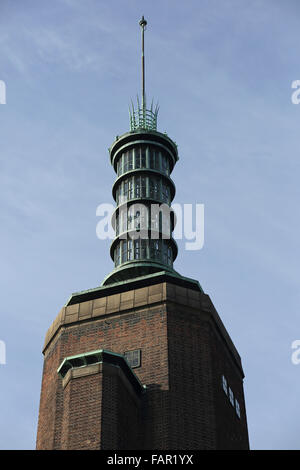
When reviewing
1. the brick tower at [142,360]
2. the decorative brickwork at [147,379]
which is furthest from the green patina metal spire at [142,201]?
the decorative brickwork at [147,379]

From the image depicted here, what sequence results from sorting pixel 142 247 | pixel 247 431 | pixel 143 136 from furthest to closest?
pixel 143 136
pixel 142 247
pixel 247 431

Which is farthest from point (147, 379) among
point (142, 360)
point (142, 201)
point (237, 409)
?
point (142, 201)

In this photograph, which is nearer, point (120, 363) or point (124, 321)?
point (120, 363)

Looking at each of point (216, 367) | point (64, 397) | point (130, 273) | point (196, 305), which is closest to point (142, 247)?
point (130, 273)

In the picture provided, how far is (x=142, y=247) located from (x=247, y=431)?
10.3 metres

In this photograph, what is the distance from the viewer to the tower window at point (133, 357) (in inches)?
1457

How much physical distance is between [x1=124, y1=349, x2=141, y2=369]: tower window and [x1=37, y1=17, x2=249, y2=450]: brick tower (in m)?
0.05

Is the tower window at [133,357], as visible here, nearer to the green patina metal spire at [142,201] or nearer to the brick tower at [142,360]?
the brick tower at [142,360]

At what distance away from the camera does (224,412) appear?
37.0m

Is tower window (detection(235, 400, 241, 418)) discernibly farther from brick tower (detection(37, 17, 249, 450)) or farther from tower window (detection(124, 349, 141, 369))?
tower window (detection(124, 349, 141, 369))

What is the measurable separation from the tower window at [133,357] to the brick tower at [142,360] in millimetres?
49

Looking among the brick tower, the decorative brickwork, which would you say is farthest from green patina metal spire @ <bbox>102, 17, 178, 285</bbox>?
the decorative brickwork

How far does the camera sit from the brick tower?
33344mm
